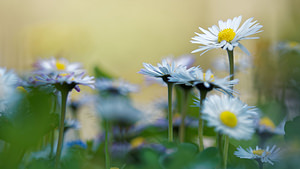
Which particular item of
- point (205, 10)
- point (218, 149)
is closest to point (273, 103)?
point (218, 149)

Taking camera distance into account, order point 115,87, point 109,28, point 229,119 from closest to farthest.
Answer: point 229,119 < point 115,87 < point 109,28

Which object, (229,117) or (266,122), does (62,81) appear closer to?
(229,117)

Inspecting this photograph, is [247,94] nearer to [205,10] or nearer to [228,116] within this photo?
[228,116]

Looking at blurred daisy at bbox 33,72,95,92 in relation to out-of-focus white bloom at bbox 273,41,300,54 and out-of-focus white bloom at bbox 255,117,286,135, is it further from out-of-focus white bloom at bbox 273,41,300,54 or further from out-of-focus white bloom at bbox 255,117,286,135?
out-of-focus white bloom at bbox 273,41,300,54

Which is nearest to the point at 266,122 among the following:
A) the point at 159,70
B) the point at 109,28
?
the point at 159,70

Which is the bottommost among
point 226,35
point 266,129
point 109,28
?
point 266,129

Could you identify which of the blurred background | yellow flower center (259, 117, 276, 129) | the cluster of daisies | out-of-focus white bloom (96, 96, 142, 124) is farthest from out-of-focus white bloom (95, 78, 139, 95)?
the blurred background

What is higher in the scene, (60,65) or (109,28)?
(109,28)
